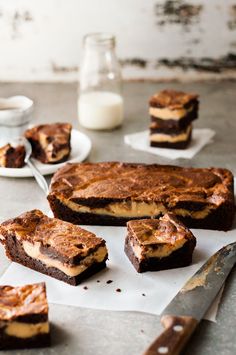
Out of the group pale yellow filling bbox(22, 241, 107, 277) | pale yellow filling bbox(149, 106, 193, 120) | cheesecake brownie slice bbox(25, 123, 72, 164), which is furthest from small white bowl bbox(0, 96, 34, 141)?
pale yellow filling bbox(22, 241, 107, 277)

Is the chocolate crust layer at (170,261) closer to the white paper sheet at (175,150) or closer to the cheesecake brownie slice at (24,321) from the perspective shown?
the cheesecake brownie slice at (24,321)

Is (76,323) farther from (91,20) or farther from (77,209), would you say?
(91,20)

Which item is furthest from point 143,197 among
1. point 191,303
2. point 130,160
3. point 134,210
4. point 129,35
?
point 129,35

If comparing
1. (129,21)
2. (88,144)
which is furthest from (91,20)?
(88,144)

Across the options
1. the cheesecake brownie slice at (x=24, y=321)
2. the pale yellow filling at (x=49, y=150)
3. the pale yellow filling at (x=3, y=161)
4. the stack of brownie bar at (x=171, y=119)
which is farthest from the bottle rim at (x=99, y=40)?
the cheesecake brownie slice at (x=24, y=321)

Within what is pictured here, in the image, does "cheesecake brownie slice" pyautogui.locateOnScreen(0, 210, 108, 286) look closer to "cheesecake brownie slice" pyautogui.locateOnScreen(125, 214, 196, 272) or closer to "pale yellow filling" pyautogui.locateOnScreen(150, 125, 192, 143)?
"cheesecake brownie slice" pyautogui.locateOnScreen(125, 214, 196, 272)
